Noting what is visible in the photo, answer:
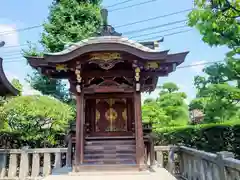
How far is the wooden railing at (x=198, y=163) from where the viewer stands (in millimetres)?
3578

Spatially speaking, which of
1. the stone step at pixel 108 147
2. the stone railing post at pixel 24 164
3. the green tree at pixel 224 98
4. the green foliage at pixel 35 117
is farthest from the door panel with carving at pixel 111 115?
the green tree at pixel 224 98

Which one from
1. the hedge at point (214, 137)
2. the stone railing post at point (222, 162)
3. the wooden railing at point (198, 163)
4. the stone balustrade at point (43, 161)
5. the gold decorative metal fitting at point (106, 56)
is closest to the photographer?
the wooden railing at point (198, 163)

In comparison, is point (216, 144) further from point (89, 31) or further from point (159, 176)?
point (89, 31)

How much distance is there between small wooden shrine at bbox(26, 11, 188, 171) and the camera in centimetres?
527

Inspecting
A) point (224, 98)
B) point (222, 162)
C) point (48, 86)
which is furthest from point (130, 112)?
point (48, 86)

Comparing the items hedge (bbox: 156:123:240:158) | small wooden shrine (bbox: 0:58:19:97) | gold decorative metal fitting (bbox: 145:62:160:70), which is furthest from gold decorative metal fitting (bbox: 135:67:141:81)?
small wooden shrine (bbox: 0:58:19:97)

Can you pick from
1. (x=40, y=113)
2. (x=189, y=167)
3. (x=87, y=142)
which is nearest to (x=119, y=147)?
(x=87, y=142)

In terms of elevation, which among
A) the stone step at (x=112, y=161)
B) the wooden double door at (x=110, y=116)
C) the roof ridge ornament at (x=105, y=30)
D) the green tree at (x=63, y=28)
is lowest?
the stone step at (x=112, y=161)

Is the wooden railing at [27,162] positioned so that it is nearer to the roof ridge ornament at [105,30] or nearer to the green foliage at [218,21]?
the roof ridge ornament at [105,30]

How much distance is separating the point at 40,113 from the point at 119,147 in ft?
13.0

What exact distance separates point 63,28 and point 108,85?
8.18 metres

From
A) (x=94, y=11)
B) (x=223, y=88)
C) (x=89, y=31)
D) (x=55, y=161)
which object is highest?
(x=94, y=11)

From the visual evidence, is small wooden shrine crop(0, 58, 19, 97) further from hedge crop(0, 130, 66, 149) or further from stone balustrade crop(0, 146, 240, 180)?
stone balustrade crop(0, 146, 240, 180)

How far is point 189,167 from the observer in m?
6.47
